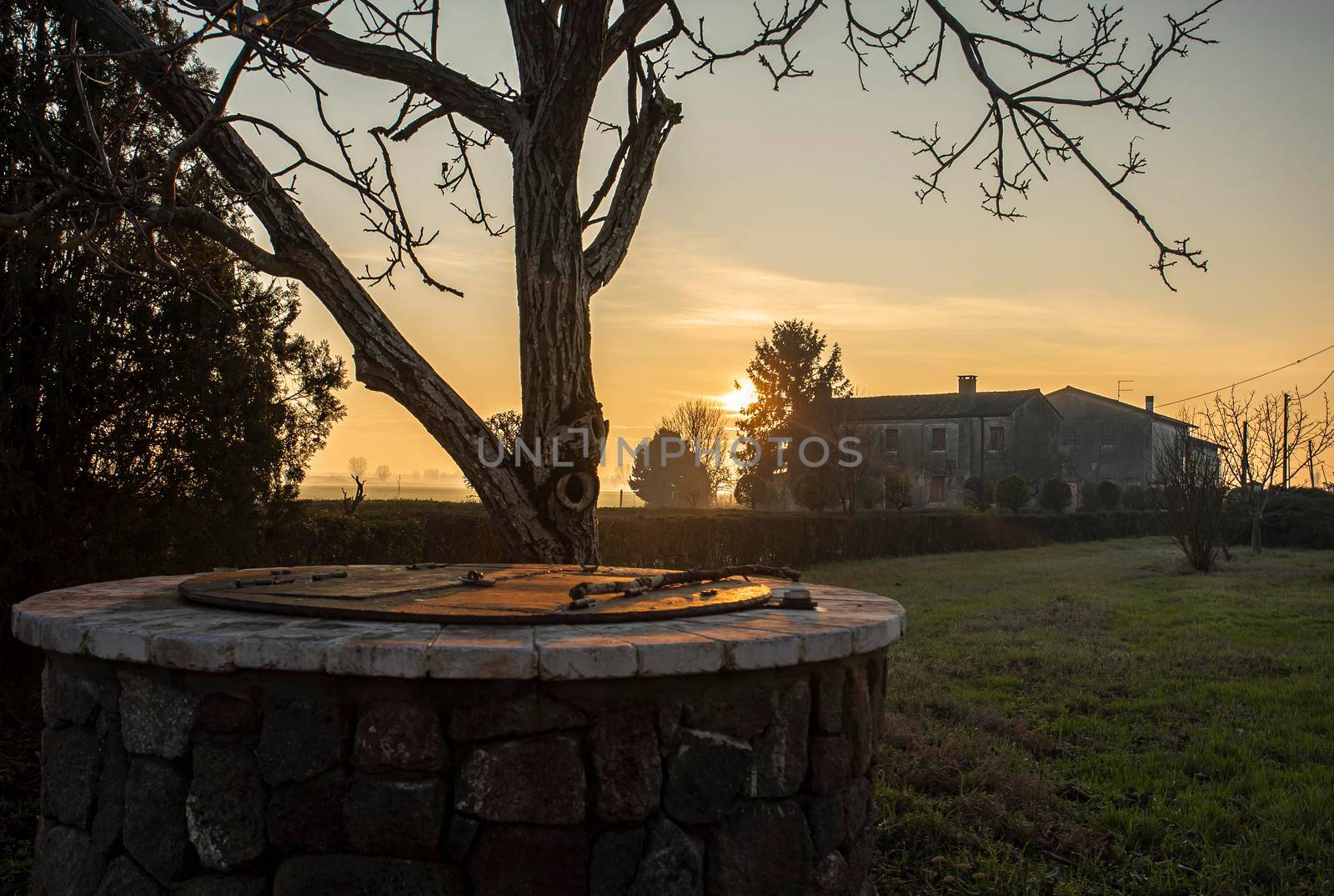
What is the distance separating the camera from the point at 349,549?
24.8 feet

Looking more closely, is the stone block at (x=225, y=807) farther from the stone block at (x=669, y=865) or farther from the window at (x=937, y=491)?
the window at (x=937, y=491)

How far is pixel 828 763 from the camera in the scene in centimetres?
283

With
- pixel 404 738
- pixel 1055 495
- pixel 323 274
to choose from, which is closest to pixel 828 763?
pixel 404 738

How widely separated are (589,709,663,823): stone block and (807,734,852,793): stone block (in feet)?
1.75

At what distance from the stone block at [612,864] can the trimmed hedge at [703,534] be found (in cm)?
419

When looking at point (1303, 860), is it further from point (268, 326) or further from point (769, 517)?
point (769, 517)

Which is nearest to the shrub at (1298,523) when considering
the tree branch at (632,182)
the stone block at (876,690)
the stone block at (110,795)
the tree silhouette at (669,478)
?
the tree silhouette at (669,478)

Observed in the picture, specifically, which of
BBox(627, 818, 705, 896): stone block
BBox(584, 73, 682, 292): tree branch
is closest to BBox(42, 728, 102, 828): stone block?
BBox(627, 818, 705, 896): stone block

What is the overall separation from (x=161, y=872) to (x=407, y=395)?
129 inches

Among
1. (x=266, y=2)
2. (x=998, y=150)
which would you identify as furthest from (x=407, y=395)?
(x=998, y=150)

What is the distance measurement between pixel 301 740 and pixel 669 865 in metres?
1.00

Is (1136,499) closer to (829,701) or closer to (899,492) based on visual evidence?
(899,492)

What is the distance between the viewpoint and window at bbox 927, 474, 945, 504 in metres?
38.4

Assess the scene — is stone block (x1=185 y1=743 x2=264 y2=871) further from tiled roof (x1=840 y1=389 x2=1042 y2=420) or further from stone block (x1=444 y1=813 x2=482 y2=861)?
tiled roof (x1=840 y1=389 x2=1042 y2=420)
